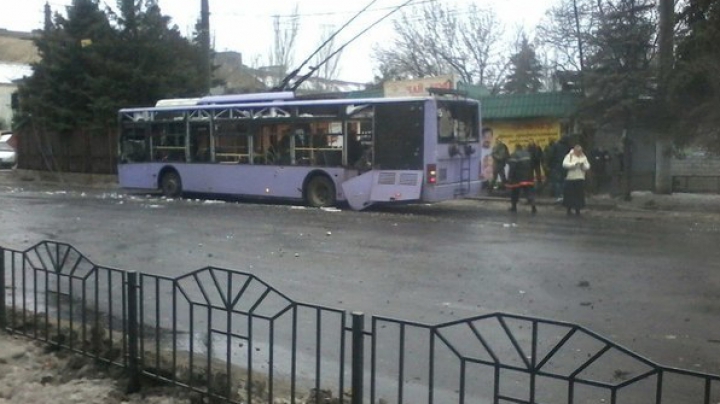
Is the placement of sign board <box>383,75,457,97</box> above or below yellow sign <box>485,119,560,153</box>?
above

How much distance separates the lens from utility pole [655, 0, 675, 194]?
21.3 metres

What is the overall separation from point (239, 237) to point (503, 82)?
120ft

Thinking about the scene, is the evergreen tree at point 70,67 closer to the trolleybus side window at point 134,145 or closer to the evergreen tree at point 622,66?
the trolleybus side window at point 134,145

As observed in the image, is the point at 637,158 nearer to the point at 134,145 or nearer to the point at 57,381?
the point at 134,145

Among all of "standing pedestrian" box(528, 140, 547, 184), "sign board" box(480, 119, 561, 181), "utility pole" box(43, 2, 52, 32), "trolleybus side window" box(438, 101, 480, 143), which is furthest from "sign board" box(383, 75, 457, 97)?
"utility pole" box(43, 2, 52, 32)

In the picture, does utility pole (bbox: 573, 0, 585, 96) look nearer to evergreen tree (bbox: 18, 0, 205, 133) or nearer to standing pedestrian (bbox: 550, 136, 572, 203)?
standing pedestrian (bbox: 550, 136, 572, 203)

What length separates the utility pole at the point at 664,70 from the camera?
21.3 meters

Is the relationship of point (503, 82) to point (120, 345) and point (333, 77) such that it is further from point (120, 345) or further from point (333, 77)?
point (120, 345)

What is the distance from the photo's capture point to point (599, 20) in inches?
1090

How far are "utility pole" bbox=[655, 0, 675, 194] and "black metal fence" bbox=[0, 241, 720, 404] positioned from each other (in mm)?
14523

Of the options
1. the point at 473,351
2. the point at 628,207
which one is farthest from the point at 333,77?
the point at 473,351

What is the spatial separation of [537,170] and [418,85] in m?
5.93

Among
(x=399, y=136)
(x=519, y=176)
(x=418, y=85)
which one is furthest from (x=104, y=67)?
(x=519, y=176)

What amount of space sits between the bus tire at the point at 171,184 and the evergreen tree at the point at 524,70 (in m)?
26.0
